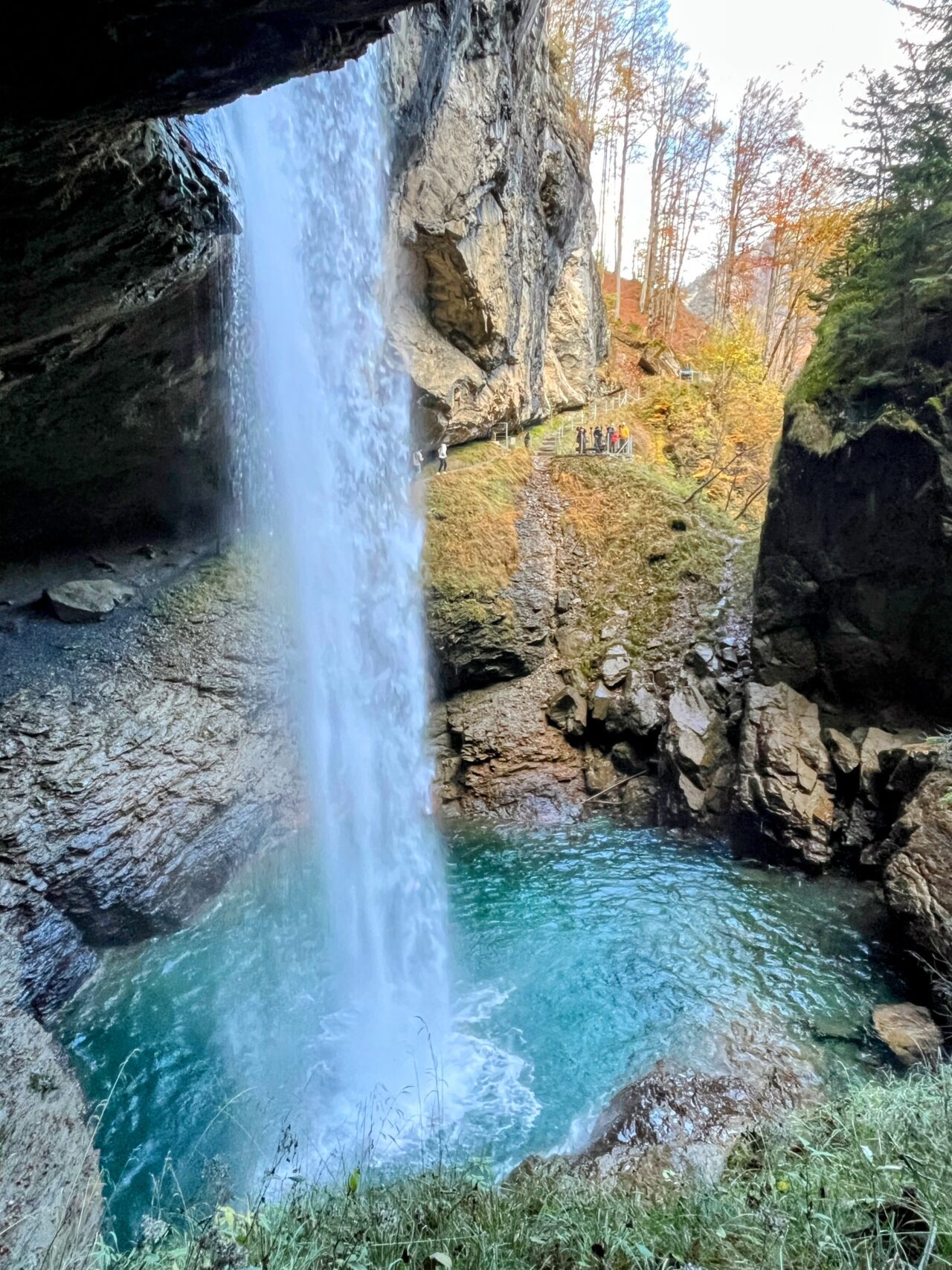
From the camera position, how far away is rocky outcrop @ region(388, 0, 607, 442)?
1002 centimetres

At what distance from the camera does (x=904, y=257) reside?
9258 mm

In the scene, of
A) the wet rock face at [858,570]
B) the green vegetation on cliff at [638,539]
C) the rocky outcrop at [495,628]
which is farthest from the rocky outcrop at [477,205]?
the wet rock face at [858,570]

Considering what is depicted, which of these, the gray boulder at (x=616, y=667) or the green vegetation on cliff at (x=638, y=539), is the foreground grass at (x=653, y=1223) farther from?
the green vegetation on cliff at (x=638, y=539)

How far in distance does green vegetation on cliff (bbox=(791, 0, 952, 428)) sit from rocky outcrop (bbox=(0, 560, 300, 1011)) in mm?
10148

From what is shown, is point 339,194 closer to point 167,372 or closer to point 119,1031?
point 167,372

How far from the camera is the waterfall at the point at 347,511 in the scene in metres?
8.33

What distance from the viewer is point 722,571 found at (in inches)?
574

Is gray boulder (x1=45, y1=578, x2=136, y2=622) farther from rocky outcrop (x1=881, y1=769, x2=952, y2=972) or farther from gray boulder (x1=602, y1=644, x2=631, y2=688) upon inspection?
rocky outcrop (x1=881, y1=769, x2=952, y2=972)

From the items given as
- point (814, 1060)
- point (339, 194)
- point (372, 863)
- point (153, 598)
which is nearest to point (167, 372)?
point (153, 598)

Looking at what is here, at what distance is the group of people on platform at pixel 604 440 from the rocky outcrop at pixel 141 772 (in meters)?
10.8

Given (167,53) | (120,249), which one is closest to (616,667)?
(120,249)

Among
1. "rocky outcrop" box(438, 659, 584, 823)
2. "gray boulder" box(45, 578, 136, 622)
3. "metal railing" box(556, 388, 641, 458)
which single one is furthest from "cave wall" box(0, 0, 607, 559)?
"rocky outcrop" box(438, 659, 584, 823)

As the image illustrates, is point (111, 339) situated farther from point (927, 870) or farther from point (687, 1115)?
point (927, 870)

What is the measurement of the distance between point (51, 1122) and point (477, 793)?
764 cm
